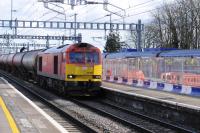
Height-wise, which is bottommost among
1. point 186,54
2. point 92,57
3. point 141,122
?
point 141,122

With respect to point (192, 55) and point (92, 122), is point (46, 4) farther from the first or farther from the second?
point (92, 122)

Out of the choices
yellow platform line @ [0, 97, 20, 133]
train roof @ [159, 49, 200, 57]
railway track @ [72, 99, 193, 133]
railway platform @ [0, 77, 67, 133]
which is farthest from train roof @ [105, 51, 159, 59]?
yellow platform line @ [0, 97, 20, 133]

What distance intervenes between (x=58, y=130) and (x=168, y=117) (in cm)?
635

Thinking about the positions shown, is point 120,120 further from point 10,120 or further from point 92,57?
point 92,57

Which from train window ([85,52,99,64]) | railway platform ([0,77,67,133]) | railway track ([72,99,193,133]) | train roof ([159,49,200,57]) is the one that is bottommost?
railway track ([72,99,193,133])

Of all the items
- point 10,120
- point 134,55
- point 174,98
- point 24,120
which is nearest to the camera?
point 10,120

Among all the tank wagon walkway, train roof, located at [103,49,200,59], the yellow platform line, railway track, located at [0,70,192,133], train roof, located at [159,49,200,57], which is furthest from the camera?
train roof, located at [103,49,200,59]

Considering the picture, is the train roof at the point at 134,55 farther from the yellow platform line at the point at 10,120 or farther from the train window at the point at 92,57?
the yellow platform line at the point at 10,120

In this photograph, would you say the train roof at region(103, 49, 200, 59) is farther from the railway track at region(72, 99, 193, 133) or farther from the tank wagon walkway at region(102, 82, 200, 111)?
the railway track at region(72, 99, 193, 133)

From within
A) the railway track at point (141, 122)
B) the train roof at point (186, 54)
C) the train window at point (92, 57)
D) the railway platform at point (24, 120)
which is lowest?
the railway track at point (141, 122)

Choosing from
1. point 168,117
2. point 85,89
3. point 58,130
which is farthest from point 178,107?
point 85,89

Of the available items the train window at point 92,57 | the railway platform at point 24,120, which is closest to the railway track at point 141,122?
the railway platform at point 24,120

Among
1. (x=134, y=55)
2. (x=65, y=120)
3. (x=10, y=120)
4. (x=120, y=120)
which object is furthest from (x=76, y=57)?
(x=134, y=55)

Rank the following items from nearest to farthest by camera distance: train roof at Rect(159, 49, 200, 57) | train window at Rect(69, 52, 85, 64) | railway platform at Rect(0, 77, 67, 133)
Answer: railway platform at Rect(0, 77, 67, 133), train window at Rect(69, 52, 85, 64), train roof at Rect(159, 49, 200, 57)
